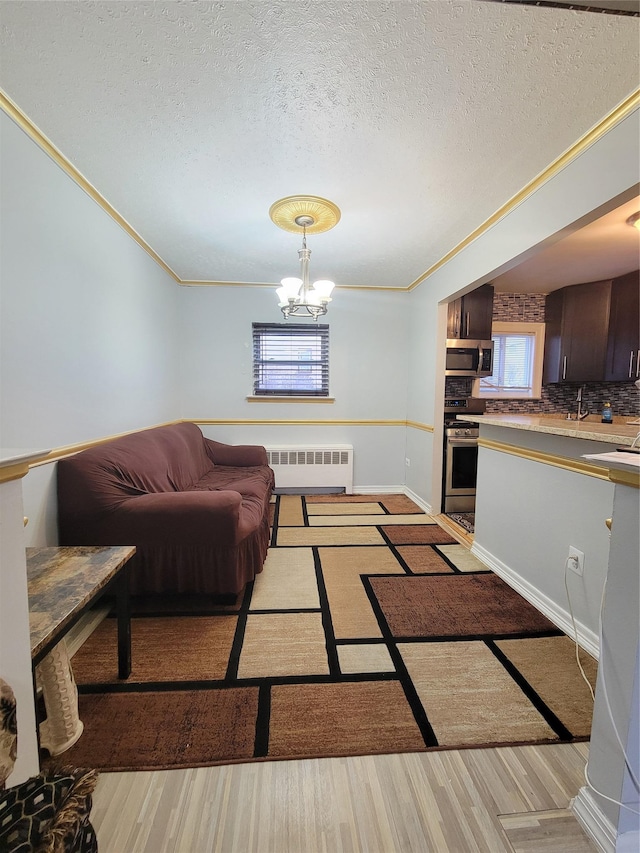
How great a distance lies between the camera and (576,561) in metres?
1.74

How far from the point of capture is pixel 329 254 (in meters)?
3.12

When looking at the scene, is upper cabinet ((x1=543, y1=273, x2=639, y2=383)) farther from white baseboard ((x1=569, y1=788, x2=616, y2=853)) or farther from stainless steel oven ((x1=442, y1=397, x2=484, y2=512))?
white baseboard ((x1=569, y1=788, x2=616, y2=853))

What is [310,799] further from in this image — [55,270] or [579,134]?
[579,134]

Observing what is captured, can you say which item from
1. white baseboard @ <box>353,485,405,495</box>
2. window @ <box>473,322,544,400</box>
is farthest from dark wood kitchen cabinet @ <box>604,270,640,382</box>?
white baseboard @ <box>353,485,405,495</box>

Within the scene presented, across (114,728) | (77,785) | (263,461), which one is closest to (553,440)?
(77,785)

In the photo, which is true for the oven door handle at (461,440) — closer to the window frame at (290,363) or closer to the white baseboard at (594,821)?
the window frame at (290,363)

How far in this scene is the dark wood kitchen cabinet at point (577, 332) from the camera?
3730mm

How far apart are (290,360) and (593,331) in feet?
11.4

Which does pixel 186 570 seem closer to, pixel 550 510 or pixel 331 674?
pixel 331 674

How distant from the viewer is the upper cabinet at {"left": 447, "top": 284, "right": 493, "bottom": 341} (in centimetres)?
359

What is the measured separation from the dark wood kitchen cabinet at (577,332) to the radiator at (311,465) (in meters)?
2.73

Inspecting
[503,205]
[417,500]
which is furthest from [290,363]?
[503,205]

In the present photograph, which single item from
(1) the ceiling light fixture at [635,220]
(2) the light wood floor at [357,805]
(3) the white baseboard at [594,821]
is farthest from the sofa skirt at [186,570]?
(1) the ceiling light fixture at [635,220]

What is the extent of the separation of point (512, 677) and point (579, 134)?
8.38ft
